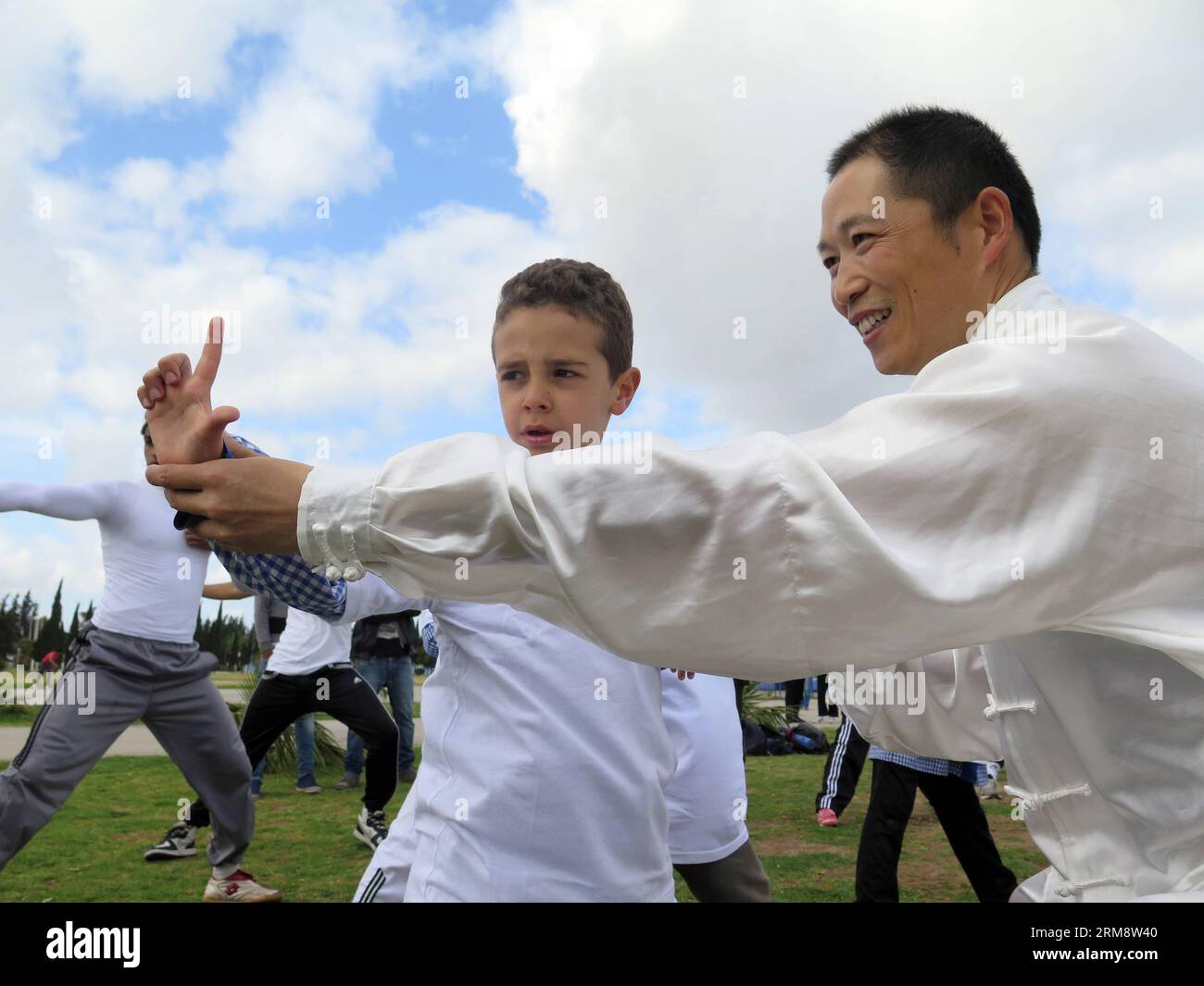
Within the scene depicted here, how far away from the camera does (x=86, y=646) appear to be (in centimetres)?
585

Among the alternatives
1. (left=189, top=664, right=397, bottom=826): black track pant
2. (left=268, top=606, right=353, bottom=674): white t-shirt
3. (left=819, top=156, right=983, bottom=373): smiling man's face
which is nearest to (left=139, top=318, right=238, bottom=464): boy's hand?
(left=819, top=156, right=983, bottom=373): smiling man's face

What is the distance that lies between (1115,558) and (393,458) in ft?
3.27

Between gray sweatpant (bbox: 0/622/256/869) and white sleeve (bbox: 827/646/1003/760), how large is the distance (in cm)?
475

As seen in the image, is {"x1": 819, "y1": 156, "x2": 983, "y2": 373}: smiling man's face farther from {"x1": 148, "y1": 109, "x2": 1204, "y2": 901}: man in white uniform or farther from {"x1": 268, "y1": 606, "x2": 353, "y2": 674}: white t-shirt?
{"x1": 268, "y1": 606, "x2": 353, "y2": 674}: white t-shirt

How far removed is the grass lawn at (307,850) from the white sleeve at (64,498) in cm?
235

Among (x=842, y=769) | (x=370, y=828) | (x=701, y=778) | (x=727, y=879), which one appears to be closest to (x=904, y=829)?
(x=727, y=879)

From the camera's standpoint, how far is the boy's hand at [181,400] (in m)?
1.55

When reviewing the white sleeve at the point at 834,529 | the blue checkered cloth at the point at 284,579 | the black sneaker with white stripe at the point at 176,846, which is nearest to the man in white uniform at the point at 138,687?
the black sneaker with white stripe at the point at 176,846

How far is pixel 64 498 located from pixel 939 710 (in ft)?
17.1

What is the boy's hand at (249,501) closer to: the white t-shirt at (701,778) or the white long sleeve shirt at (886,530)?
the white long sleeve shirt at (886,530)

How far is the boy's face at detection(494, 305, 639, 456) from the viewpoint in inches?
111

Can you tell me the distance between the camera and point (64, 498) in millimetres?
5695

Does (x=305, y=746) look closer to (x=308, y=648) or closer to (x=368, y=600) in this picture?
(x=308, y=648)
